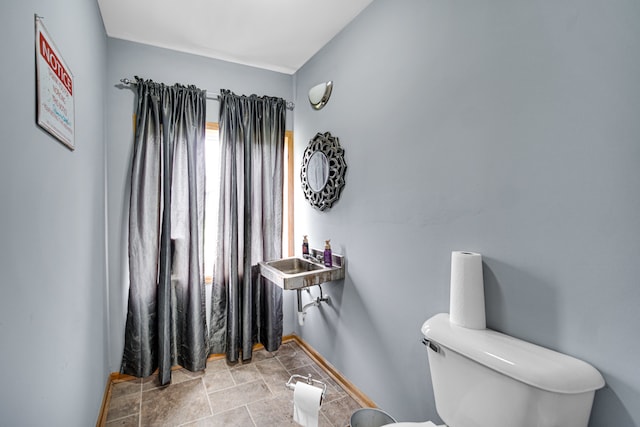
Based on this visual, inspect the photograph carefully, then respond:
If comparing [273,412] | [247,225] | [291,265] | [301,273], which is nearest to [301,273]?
[301,273]

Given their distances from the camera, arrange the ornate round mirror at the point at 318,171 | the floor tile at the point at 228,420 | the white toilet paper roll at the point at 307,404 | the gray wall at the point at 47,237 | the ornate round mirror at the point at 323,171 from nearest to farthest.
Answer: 1. the gray wall at the point at 47,237
2. the white toilet paper roll at the point at 307,404
3. the floor tile at the point at 228,420
4. the ornate round mirror at the point at 323,171
5. the ornate round mirror at the point at 318,171

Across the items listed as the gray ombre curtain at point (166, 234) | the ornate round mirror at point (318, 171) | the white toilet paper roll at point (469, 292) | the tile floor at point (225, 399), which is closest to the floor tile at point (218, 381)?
the tile floor at point (225, 399)

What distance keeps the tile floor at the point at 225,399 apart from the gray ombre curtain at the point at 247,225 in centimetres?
23

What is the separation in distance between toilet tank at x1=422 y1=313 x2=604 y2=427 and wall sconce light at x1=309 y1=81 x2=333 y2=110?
5.81 feet

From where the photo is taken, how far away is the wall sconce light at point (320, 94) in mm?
2330

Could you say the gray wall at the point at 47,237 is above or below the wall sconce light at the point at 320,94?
below

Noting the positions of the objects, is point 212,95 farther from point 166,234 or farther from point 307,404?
point 307,404

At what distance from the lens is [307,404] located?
1.55 metres

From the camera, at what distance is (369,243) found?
1.94 meters

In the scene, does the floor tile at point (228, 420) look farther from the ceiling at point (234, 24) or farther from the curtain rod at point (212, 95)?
the ceiling at point (234, 24)

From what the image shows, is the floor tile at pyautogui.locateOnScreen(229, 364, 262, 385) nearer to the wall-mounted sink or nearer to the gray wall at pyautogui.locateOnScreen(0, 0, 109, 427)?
the wall-mounted sink

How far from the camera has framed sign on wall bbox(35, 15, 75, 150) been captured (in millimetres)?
930

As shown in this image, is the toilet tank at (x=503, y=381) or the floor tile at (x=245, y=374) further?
the floor tile at (x=245, y=374)

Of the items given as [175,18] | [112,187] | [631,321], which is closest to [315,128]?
[175,18]
